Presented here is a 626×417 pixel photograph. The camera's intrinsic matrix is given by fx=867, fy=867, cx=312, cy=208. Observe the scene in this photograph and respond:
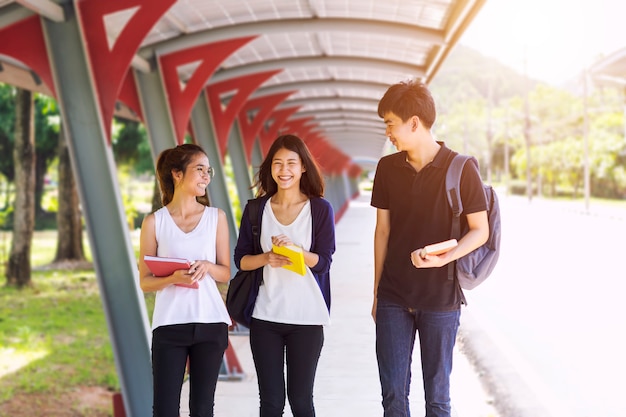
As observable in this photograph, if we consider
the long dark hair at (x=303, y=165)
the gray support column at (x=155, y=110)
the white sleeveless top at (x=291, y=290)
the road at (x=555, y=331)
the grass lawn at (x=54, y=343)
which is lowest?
the grass lawn at (x=54, y=343)

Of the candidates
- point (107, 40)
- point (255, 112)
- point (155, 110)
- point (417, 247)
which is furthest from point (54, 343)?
point (417, 247)

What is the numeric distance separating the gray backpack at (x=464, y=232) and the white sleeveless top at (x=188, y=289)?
1017 millimetres

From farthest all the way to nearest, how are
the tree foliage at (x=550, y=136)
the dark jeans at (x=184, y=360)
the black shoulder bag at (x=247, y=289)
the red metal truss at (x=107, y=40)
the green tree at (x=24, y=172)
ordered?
1. the tree foliage at (x=550, y=136)
2. the green tree at (x=24, y=172)
3. the red metal truss at (x=107, y=40)
4. the black shoulder bag at (x=247, y=289)
5. the dark jeans at (x=184, y=360)

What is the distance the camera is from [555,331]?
8938 mm

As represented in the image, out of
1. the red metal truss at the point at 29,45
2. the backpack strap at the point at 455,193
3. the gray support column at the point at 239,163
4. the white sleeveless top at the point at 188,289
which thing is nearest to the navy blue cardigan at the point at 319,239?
the white sleeveless top at the point at 188,289

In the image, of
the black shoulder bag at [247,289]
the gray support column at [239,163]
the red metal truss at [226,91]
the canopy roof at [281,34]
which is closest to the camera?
the black shoulder bag at [247,289]

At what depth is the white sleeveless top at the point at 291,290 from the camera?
3697mm

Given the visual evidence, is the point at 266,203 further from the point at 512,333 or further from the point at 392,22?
the point at 512,333

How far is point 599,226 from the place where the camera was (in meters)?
25.2

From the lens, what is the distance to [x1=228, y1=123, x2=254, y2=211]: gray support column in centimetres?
1442

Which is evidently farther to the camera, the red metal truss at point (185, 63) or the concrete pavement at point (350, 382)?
the red metal truss at point (185, 63)


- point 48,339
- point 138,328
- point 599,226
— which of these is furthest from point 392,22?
point 599,226

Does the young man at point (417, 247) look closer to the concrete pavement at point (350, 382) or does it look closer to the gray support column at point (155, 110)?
the concrete pavement at point (350, 382)

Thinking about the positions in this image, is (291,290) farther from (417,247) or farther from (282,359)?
(417,247)
